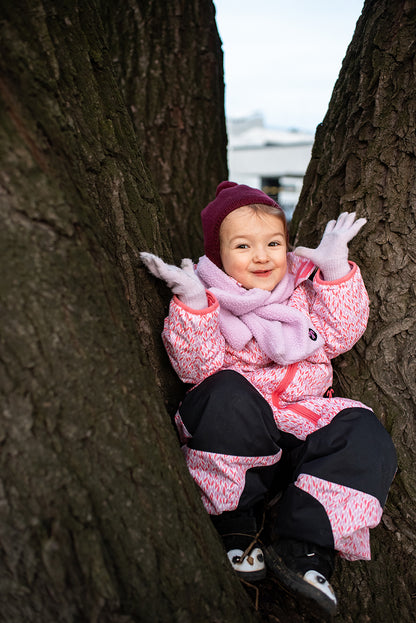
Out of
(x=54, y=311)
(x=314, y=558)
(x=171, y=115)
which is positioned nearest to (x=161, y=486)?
(x=54, y=311)

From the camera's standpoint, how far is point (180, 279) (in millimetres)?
1895

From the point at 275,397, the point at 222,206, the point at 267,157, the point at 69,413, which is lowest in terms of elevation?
the point at 275,397

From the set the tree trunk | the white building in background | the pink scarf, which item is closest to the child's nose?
the pink scarf

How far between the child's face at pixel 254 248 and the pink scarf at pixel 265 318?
0.16 ft

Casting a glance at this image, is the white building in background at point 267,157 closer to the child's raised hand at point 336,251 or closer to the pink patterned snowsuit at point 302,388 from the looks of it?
the child's raised hand at point 336,251

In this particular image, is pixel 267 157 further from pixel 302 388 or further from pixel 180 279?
pixel 180 279

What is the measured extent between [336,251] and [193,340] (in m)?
0.70

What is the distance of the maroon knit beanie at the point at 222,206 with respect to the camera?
2270mm

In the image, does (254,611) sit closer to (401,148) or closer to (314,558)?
(314,558)

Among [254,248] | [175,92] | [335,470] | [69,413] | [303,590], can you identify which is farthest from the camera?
[175,92]

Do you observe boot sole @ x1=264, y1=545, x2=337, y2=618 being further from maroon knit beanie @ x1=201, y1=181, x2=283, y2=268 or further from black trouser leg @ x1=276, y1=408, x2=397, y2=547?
maroon knit beanie @ x1=201, y1=181, x2=283, y2=268

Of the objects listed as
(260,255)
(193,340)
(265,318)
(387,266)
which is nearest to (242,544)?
(193,340)

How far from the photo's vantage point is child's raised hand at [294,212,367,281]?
214cm

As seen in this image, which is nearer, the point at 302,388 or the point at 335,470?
the point at 335,470
